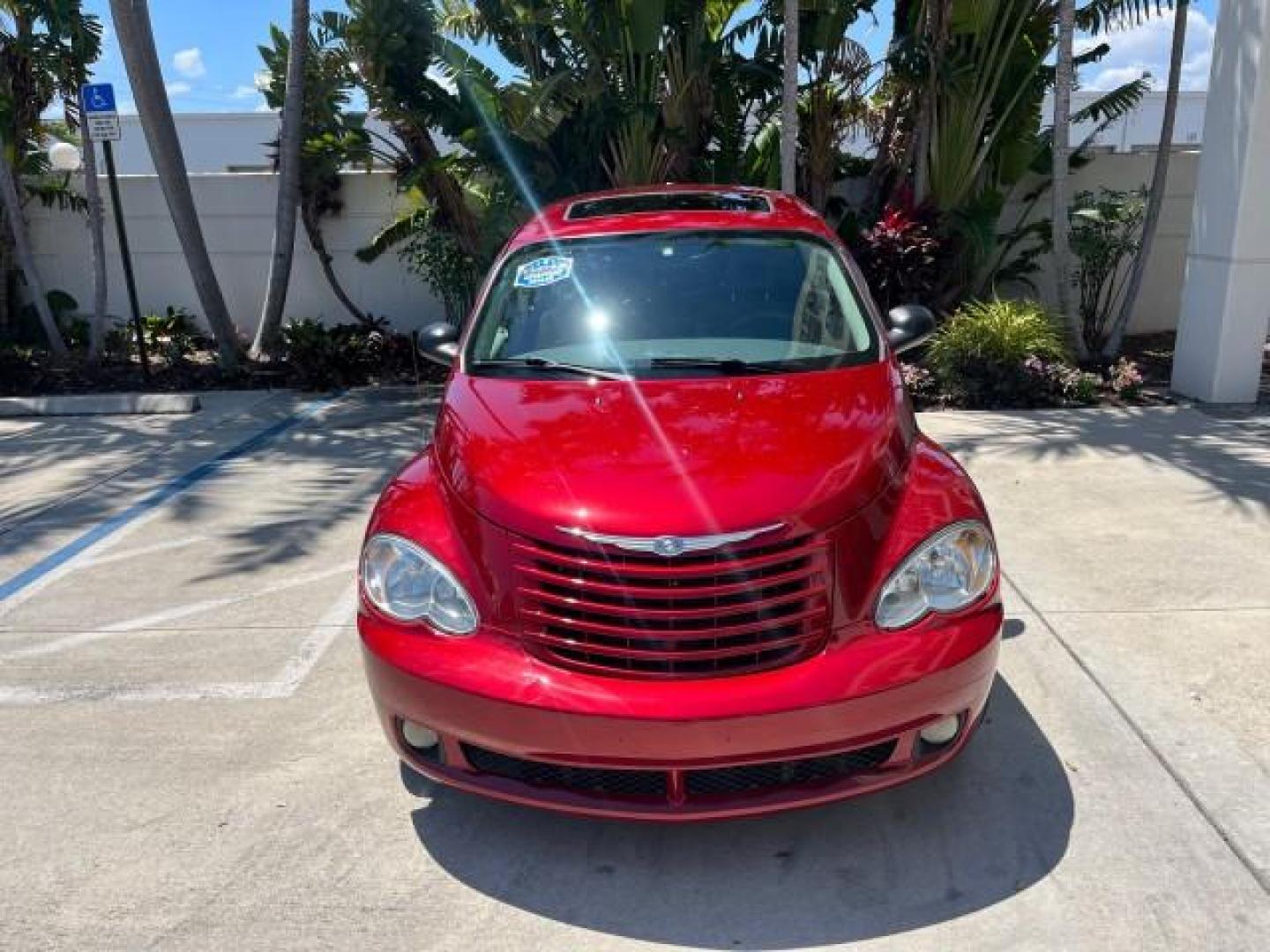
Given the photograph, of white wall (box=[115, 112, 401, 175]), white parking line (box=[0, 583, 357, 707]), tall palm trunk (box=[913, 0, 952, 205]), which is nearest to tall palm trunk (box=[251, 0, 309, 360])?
tall palm trunk (box=[913, 0, 952, 205])

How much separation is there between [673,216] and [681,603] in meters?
2.37

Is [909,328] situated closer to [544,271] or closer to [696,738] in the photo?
[544,271]

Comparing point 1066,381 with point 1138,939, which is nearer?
point 1138,939

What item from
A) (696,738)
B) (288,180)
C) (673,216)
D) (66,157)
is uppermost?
(66,157)

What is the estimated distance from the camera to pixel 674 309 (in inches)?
160

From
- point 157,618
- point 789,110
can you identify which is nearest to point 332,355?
point 789,110

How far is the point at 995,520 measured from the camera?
5.58m

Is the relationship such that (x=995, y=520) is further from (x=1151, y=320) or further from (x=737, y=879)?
(x=1151, y=320)

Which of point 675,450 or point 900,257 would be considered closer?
point 675,450

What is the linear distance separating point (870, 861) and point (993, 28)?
900 cm

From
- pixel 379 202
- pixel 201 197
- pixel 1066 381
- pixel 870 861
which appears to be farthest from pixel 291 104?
pixel 870 861

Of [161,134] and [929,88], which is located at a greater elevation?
[929,88]

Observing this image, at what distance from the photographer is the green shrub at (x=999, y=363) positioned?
8367 millimetres

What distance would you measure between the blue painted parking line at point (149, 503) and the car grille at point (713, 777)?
372cm
